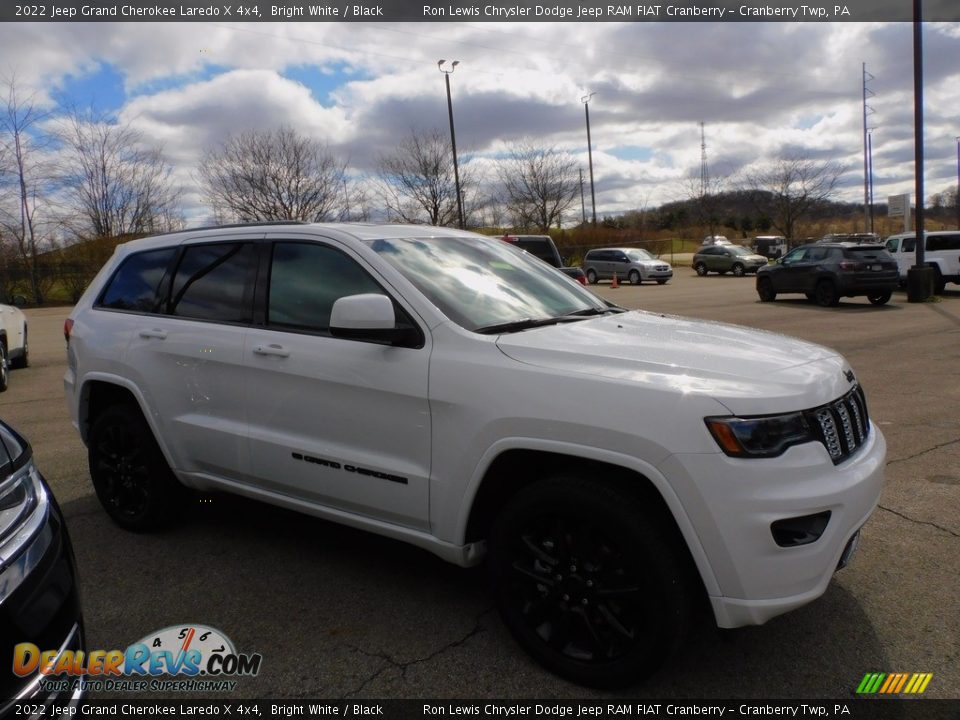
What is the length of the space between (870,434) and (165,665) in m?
3.14

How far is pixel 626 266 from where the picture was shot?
3331 centimetres

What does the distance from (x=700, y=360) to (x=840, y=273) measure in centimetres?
1771

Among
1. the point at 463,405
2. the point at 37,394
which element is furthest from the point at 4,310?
the point at 463,405

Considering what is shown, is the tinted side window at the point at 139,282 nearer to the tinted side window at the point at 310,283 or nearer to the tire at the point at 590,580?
the tinted side window at the point at 310,283

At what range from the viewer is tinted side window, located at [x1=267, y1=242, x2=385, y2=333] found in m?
3.53

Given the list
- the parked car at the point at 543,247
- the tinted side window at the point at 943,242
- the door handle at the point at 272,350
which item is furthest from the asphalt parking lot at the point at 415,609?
the tinted side window at the point at 943,242

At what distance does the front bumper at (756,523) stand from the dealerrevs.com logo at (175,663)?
1.87 metres

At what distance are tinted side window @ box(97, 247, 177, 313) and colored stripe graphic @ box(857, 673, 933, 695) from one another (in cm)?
402

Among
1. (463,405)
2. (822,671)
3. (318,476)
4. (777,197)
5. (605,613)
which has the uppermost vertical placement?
(777,197)

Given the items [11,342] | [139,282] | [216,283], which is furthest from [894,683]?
[11,342]

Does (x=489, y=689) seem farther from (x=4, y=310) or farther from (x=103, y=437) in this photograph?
(x=4, y=310)

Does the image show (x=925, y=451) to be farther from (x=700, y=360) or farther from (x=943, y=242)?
(x=943, y=242)

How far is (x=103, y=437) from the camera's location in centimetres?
449

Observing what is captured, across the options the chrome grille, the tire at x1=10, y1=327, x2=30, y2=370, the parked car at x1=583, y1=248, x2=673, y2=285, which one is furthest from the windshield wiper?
the parked car at x1=583, y1=248, x2=673, y2=285
